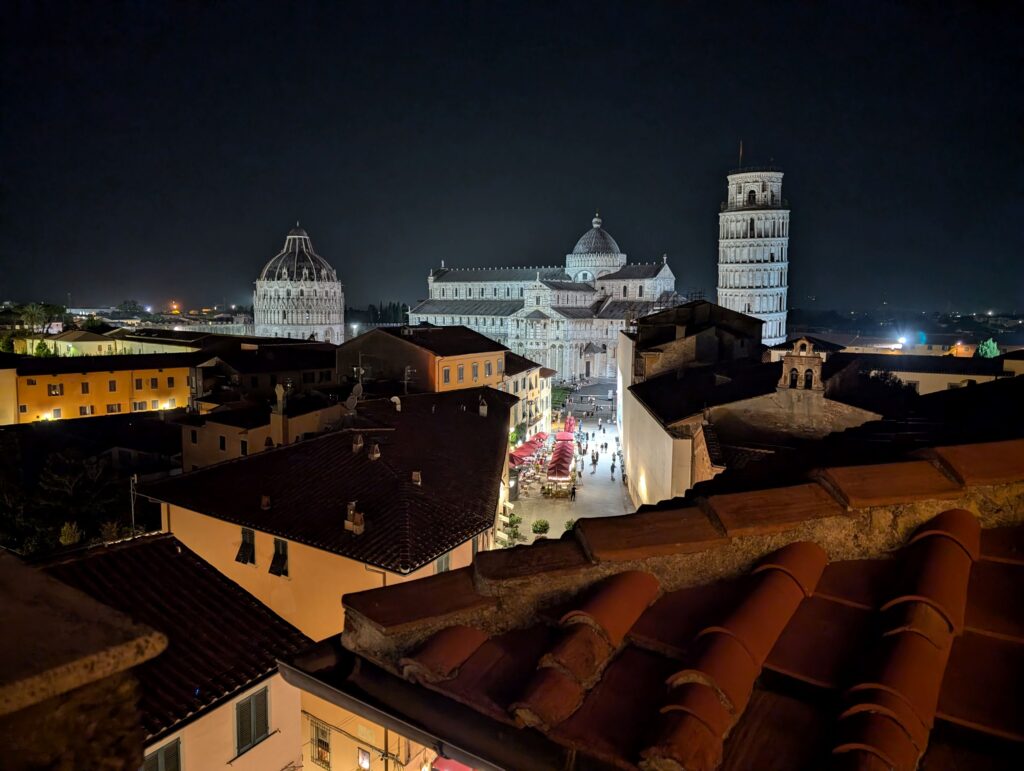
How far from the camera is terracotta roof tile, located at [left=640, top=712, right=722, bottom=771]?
2.42 meters

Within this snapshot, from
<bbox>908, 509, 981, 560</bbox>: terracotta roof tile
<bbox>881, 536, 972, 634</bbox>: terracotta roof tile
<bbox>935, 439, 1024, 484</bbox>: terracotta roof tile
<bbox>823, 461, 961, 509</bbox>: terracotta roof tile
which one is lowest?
<bbox>881, 536, 972, 634</bbox>: terracotta roof tile

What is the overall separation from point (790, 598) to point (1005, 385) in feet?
37.6

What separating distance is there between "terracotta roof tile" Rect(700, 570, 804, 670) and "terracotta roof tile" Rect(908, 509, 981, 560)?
2.53 ft

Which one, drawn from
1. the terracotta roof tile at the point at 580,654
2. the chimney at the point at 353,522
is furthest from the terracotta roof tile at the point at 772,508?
the chimney at the point at 353,522

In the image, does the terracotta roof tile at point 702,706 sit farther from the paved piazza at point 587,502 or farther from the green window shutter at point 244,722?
the paved piazza at point 587,502

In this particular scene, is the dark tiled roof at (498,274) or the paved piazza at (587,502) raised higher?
the dark tiled roof at (498,274)

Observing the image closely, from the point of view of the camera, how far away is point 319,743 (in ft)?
40.5

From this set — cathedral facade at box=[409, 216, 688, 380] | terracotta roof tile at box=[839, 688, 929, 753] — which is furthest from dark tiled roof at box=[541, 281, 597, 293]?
terracotta roof tile at box=[839, 688, 929, 753]

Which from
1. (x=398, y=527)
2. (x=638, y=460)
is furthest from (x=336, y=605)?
(x=638, y=460)

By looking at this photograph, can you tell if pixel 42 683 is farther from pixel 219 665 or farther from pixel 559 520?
pixel 559 520

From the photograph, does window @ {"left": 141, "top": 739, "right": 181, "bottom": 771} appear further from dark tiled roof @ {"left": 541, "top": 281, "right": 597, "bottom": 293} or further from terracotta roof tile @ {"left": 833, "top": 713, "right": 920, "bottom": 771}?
dark tiled roof @ {"left": 541, "top": 281, "right": 597, "bottom": 293}

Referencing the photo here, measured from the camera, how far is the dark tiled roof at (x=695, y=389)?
22484 mm

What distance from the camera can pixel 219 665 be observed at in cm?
917

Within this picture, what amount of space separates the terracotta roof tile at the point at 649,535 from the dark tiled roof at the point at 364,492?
8.59 m
